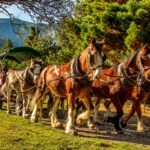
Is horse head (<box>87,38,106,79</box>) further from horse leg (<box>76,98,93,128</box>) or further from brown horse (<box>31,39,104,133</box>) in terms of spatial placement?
horse leg (<box>76,98,93,128</box>)

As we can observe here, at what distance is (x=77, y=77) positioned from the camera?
A: 35.2ft

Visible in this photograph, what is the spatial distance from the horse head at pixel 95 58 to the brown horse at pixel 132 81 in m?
1.34

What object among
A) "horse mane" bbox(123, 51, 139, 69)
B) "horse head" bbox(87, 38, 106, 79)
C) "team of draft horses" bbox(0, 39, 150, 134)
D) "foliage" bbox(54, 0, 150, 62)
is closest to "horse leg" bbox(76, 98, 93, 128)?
"team of draft horses" bbox(0, 39, 150, 134)

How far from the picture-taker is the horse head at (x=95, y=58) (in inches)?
398

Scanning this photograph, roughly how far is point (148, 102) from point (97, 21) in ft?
12.3

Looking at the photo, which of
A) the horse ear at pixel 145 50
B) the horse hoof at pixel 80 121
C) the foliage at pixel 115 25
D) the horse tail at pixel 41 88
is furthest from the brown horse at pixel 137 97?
the foliage at pixel 115 25

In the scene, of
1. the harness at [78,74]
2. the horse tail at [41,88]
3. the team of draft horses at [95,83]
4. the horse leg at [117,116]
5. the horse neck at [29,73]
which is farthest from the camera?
the horse neck at [29,73]

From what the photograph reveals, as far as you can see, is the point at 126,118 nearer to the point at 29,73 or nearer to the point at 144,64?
the point at 144,64

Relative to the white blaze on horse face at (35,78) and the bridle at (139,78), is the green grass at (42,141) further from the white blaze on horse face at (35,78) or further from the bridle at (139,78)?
the white blaze on horse face at (35,78)

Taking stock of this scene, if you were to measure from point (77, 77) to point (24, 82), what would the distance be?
15.2 ft

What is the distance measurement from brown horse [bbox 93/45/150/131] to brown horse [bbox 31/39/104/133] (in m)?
0.70

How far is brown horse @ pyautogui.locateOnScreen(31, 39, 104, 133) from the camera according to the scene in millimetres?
10211

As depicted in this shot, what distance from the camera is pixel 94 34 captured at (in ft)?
59.7

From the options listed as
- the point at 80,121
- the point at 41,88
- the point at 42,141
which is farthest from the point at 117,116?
the point at 42,141
